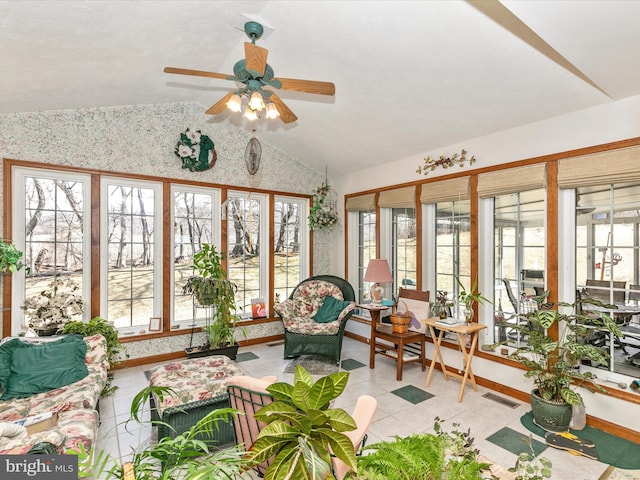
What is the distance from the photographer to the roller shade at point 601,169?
8.40ft

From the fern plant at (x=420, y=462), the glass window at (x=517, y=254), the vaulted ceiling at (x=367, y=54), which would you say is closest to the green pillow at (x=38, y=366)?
the vaulted ceiling at (x=367, y=54)

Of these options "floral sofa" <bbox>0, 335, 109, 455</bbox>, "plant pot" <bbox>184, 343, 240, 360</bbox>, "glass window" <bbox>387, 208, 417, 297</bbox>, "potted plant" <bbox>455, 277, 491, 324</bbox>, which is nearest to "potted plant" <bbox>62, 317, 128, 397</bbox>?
"floral sofa" <bbox>0, 335, 109, 455</bbox>

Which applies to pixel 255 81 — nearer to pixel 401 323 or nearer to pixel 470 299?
pixel 401 323

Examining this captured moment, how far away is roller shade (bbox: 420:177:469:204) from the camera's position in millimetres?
3744

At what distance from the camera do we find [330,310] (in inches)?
180

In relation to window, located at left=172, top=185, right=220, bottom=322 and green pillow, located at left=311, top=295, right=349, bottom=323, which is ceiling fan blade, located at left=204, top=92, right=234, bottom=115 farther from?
green pillow, located at left=311, top=295, right=349, bottom=323

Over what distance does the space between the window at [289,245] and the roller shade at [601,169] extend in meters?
3.61

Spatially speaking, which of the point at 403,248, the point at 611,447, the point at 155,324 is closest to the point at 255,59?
the point at 403,248

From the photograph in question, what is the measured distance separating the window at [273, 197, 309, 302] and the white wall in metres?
1.94

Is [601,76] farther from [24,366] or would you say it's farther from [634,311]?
[24,366]

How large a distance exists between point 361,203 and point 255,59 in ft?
10.8

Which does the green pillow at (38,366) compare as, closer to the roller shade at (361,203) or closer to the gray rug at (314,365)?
the gray rug at (314,365)

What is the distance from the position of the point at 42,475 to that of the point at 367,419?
51.6 inches

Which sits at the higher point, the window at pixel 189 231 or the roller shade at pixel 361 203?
the roller shade at pixel 361 203
